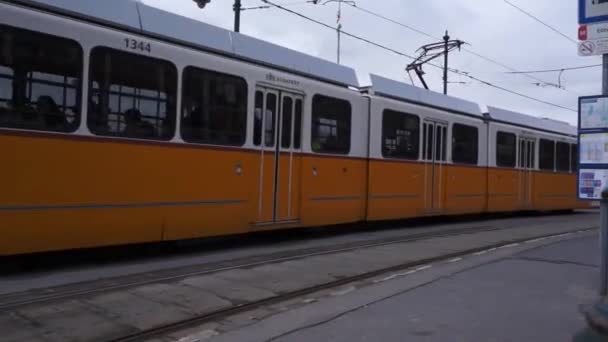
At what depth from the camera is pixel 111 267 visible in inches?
312

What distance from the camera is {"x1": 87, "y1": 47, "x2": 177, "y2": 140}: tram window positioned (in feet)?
25.0

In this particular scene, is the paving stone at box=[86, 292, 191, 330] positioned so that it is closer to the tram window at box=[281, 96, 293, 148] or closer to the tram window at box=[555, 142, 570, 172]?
the tram window at box=[281, 96, 293, 148]

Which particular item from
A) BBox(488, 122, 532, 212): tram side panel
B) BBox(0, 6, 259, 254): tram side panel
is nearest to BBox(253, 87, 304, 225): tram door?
BBox(0, 6, 259, 254): tram side panel

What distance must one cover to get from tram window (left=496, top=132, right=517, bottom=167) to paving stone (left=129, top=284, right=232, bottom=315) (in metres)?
13.3

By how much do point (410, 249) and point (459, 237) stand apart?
102 inches

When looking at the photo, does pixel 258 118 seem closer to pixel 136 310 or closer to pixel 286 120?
pixel 286 120

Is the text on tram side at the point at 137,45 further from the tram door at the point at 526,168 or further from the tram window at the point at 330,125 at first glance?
the tram door at the point at 526,168

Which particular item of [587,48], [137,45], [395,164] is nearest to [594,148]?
[587,48]

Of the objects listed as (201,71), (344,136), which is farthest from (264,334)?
(344,136)

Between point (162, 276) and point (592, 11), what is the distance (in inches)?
225

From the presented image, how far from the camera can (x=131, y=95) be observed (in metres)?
8.05

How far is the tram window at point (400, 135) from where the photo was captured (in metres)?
13.3

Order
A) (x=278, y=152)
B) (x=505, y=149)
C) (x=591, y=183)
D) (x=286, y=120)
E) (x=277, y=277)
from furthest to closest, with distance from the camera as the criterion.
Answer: (x=505, y=149) < (x=286, y=120) < (x=278, y=152) < (x=277, y=277) < (x=591, y=183)

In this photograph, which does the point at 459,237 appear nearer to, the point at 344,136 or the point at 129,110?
the point at 344,136
